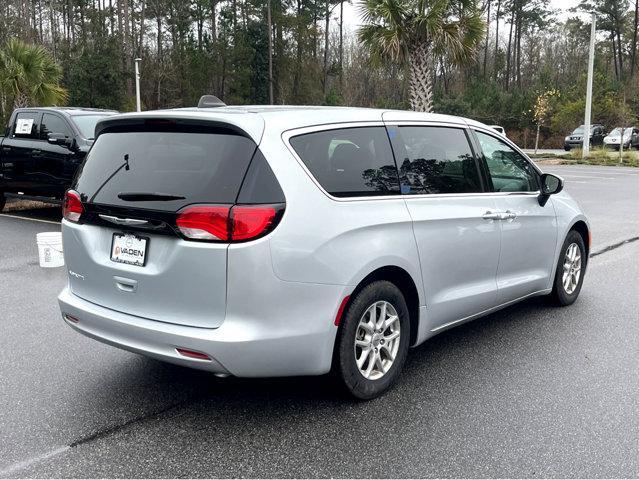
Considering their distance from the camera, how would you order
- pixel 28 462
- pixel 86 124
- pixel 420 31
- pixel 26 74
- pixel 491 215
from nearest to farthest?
pixel 28 462 < pixel 491 215 < pixel 86 124 < pixel 26 74 < pixel 420 31

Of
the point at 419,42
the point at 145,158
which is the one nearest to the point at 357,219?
the point at 145,158

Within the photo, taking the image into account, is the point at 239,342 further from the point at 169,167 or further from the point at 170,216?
the point at 169,167

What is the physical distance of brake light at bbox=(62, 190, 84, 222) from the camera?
384cm

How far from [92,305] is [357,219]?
5.20 ft

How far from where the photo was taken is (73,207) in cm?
390

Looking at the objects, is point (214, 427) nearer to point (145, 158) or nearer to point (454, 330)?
point (145, 158)

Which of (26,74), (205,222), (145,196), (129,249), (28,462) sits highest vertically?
(26,74)

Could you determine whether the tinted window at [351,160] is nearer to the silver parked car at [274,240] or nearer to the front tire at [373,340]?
the silver parked car at [274,240]

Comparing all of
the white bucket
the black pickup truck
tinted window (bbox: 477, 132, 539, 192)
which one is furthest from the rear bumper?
the black pickup truck

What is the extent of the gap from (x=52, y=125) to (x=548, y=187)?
27.3 ft

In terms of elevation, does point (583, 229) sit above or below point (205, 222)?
below

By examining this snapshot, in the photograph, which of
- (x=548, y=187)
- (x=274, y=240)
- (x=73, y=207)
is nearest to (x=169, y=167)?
(x=274, y=240)

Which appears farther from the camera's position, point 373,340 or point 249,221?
point 373,340

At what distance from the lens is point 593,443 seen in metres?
3.31
